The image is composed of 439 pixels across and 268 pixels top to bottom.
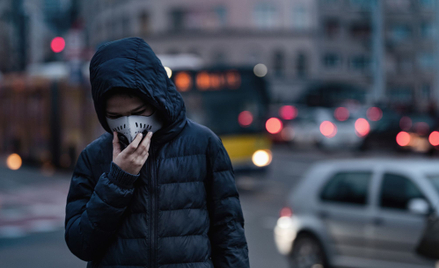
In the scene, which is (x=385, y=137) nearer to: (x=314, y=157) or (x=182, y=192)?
(x=314, y=157)

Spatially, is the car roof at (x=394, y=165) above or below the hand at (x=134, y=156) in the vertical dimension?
below

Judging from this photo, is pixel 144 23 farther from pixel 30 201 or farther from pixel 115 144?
pixel 115 144

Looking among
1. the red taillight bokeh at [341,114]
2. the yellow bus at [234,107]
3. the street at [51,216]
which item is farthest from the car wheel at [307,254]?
the red taillight bokeh at [341,114]

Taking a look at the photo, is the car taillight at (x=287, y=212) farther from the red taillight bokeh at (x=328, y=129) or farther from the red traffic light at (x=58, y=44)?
the red taillight bokeh at (x=328, y=129)

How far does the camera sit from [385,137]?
25.0 m

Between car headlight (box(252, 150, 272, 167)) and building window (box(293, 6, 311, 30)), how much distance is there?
148ft

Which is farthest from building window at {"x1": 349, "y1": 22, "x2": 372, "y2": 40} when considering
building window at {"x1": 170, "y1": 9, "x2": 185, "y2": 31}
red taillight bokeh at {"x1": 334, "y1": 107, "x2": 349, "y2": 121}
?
red taillight bokeh at {"x1": 334, "y1": 107, "x2": 349, "y2": 121}

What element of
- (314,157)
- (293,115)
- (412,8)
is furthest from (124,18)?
(314,157)

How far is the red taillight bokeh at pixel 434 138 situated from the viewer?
22.2 meters

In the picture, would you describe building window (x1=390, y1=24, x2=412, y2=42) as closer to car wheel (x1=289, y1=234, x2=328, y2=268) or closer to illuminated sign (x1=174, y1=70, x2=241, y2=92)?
illuminated sign (x1=174, y1=70, x2=241, y2=92)

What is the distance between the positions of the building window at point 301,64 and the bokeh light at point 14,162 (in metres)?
41.1

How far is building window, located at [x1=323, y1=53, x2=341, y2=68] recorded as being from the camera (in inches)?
2456

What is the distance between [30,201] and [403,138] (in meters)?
14.3

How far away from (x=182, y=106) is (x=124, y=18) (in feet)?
204
